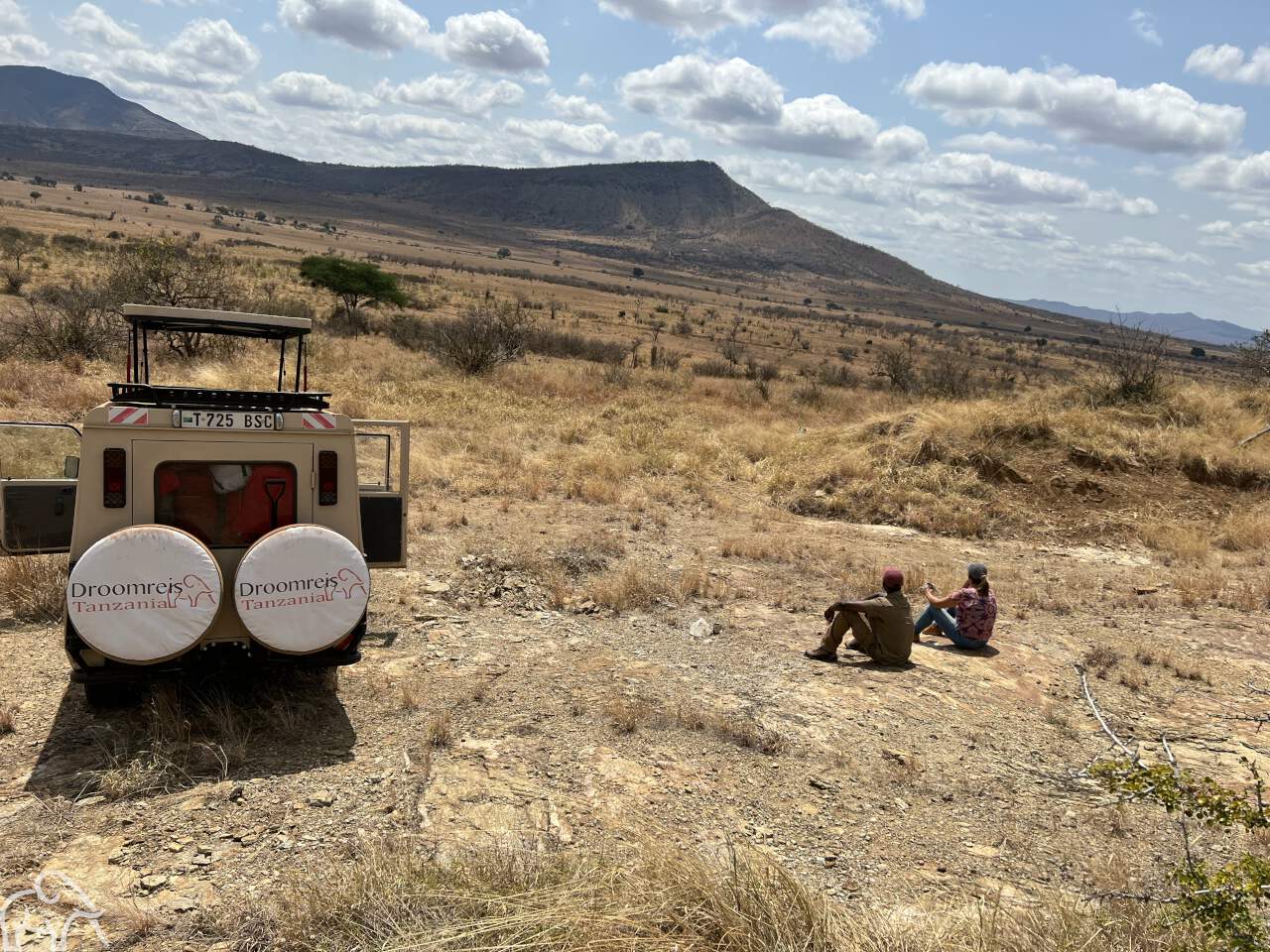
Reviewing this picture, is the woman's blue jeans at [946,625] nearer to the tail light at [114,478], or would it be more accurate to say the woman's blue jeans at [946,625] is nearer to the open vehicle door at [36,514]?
the tail light at [114,478]

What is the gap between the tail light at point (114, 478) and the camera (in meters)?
4.66

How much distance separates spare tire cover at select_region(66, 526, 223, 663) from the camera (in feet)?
13.9

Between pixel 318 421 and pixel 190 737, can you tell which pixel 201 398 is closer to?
pixel 318 421

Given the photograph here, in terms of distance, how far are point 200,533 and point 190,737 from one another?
1171 millimetres

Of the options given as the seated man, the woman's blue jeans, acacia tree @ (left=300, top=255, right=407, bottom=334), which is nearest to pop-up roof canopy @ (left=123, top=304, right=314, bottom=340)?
the seated man

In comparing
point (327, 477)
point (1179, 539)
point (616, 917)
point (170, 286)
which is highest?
point (170, 286)

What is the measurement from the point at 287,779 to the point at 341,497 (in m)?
1.69

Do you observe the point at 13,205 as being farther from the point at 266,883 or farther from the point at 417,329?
the point at 266,883

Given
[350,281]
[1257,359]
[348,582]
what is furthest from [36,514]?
[350,281]

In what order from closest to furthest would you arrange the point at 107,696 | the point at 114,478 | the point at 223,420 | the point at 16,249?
the point at 114,478, the point at 223,420, the point at 107,696, the point at 16,249

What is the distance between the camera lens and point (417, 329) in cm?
2991

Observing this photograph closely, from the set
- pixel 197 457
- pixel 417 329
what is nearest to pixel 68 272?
pixel 417 329

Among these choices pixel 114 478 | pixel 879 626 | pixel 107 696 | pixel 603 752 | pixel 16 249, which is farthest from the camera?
pixel 16 249

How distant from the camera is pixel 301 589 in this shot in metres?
4.71
